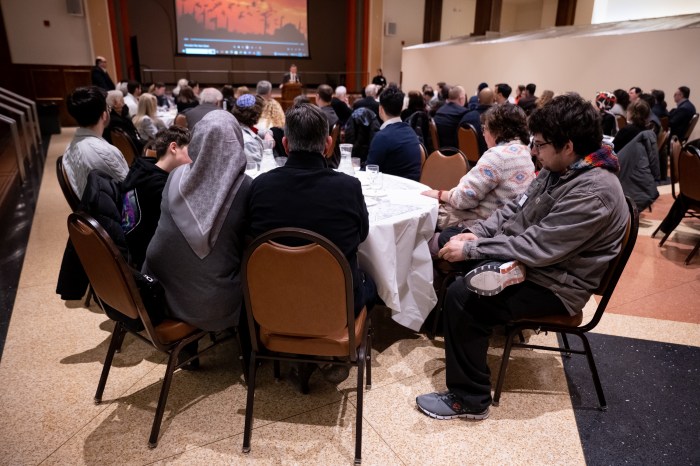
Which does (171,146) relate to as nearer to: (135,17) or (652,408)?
(652,408)

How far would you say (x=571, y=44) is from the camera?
30.7ft

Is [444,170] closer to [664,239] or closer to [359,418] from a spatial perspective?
[359,418]

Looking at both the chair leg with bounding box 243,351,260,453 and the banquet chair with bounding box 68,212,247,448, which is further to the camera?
the chair leg with bounding box 243,351,260,453

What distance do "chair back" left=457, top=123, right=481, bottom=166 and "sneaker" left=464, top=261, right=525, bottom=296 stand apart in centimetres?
328

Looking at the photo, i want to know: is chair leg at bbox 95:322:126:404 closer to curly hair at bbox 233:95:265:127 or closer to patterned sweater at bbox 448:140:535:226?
patterned sweater at bbox 448:140:535:226

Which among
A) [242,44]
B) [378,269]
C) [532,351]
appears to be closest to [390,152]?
[378,269]

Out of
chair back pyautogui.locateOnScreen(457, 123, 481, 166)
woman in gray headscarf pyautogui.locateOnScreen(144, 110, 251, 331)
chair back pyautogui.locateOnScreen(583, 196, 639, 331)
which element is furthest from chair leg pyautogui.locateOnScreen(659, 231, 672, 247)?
woman in gray headscarf pyautogui.locateOnScreen(144, 110, 251, 331)

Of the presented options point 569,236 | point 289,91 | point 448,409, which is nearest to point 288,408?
point 448,409

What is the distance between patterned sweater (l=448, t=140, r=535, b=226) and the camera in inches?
90.8

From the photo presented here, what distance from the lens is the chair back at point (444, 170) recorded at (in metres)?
3.02

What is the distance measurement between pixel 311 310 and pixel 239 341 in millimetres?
636

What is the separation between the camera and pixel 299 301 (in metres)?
1.54

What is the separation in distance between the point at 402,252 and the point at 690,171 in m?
2.71

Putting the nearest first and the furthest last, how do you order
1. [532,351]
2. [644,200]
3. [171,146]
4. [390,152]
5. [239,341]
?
[239,341]
[171,146]
[532,351]
[390,152]
[644,200]
